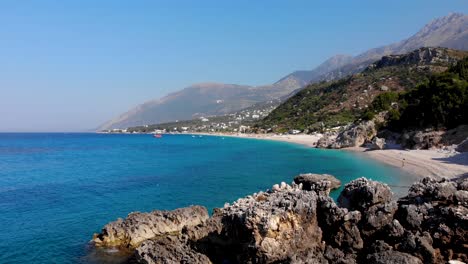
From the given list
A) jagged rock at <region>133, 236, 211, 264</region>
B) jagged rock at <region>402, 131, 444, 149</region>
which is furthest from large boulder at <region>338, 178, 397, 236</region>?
jagged rock at <region>402, 131, 444, 149</region>

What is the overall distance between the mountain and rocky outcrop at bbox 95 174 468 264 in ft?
319

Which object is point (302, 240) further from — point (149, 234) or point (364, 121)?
point (364, 121)

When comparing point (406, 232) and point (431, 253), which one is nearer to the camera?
point (431, 253)

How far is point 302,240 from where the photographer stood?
1571 cm

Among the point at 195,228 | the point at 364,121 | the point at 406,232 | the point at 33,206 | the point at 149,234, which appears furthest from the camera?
the point at 364,121

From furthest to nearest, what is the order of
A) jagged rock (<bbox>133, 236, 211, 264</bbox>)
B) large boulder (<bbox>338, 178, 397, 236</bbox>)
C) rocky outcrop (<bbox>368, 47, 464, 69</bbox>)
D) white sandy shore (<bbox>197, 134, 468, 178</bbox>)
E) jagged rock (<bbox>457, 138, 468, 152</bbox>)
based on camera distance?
rocky outcrop (<bbox>368, 47, 464, 69</bbox>)
jagged rock (<bbox>457, 138, 468, 152</bbox>)
white sandy shore (<bbox>197, 134, 468, 178</bbox>)
large boulder (<bbox>338, 178, 397, 236</bbox>)
jagged rock (<bbox>133, 236, 211, 264</bbox>)

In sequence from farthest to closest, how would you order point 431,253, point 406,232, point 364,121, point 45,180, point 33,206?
point 364,121, point 45,180, point 33,206, point 406,232, point 431,253

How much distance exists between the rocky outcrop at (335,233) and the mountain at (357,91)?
9710 cm

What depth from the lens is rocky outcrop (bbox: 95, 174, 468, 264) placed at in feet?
49.2

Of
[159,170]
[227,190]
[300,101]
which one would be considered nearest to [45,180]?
[159,170]

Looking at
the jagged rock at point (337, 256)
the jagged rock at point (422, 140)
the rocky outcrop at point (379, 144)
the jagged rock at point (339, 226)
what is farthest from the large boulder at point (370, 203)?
the rocky outcrop at point (379, 144)

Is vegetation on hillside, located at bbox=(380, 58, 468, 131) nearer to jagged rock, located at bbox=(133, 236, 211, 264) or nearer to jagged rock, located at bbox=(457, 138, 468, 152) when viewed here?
jagged rock, located at bbox=(457, 138, 468, 152)

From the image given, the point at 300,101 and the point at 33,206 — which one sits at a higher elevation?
the point at 300,101

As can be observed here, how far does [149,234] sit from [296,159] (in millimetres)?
43299
